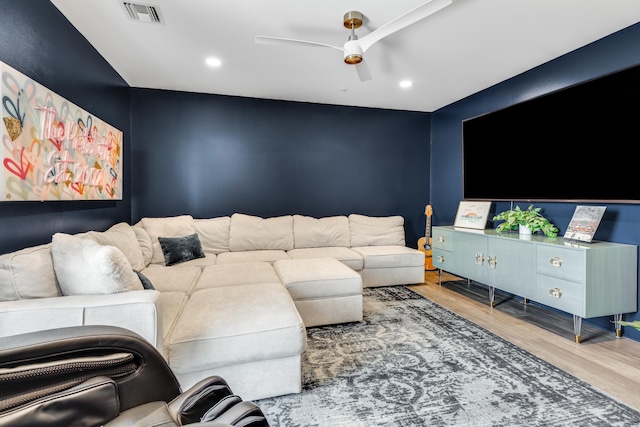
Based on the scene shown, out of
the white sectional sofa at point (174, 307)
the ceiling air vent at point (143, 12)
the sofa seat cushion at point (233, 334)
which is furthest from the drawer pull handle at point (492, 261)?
the ceiling air vent at point (143, 12)

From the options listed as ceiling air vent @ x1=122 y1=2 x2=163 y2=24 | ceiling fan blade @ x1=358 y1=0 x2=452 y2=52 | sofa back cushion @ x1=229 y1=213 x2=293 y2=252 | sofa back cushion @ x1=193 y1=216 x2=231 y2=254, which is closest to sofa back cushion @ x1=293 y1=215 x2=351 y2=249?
sofa back cushion @ x1=229 y1=213 x2=293 y2=252

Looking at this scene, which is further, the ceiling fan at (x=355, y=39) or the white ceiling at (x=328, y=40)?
the white ceiling at (x=328, y=40)

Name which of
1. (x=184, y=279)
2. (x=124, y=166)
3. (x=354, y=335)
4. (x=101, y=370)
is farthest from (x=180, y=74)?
(x=101, y=370)

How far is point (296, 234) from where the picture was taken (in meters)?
4.21

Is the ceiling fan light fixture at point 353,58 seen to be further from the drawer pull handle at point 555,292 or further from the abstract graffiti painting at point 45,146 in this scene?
the drawer pull handle at point 555,292

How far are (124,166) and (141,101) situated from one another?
2.80 feet

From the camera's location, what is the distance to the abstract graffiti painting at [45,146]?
5.60 ft

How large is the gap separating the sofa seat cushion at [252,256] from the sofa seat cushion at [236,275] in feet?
1.57

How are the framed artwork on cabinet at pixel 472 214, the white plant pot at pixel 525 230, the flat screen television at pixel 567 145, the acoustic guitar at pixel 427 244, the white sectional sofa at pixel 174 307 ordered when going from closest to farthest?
1. the white sectional sofa at pixel 174 307
2. the flat screen television at pixel 567 145
3. the white plant pot at pixel 525 230
4. the framed artwork on cabinet at pixel 472 214
5. the acoustic guitar at pixel 427 244

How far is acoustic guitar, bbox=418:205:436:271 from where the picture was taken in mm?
4607

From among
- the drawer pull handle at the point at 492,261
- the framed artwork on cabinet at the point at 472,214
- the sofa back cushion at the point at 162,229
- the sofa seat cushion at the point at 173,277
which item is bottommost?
the sofa seat cushion at the point at 173,277

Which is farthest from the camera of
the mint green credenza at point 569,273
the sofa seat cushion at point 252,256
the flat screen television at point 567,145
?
the sofa seat cushion at point 252,256

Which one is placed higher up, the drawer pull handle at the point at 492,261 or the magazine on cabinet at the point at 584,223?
the magazine on cabinet at the point at 584,223

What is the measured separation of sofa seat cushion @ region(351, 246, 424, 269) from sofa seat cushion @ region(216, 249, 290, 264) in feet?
3.12
